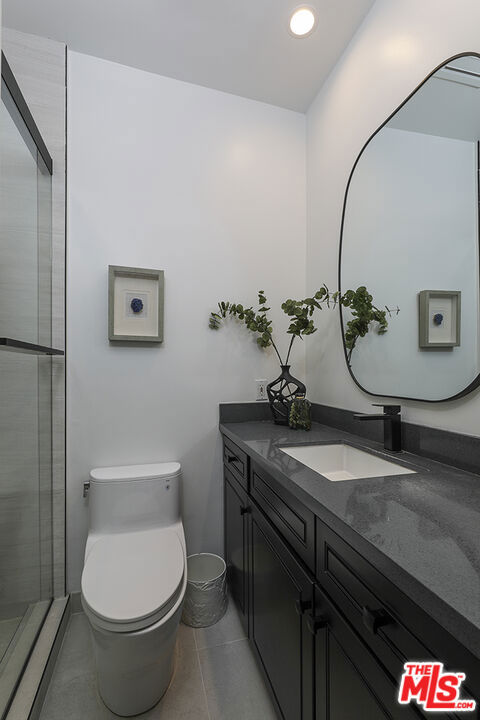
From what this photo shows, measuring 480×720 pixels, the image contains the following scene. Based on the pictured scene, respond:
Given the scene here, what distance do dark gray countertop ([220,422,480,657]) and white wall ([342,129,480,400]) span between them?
33 cm

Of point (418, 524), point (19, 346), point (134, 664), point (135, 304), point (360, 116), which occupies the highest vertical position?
point (360, 116)

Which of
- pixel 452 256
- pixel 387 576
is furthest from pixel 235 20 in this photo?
pixel 387 576

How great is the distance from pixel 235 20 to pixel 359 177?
3.00 ft

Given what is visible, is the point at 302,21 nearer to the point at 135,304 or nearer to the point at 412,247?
the point at 412,247

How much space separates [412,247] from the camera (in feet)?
4.22

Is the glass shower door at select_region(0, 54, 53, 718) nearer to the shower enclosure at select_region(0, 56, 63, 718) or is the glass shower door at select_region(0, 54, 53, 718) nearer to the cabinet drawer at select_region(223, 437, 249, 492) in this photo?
the shower enclosure at select_region(0, 56, 63, 718)

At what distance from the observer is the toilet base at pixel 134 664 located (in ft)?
3.59

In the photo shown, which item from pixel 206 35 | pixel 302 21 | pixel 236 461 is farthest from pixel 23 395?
pixel 302 21

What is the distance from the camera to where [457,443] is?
3.51 ft

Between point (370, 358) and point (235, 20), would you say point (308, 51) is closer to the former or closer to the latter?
point (235, 20)

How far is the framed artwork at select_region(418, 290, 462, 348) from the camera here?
3.62 ft

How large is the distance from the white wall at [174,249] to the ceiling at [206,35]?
10 cm

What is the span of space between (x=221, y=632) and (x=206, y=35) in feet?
9.33

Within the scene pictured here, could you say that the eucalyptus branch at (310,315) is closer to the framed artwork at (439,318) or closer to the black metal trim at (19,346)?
the framed artwork at (439,318)
